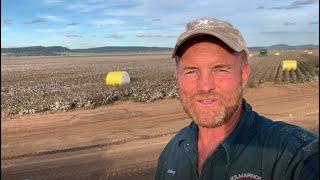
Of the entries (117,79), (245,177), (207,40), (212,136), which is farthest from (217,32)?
(117,79)

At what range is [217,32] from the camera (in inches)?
84.5

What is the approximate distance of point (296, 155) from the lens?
1773 mm

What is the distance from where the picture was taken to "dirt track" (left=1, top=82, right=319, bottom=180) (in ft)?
32.2

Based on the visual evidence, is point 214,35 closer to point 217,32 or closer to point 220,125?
point 217,32

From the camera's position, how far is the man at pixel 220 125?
6.23 ft

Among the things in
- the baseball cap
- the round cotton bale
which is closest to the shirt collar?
the baseball cap

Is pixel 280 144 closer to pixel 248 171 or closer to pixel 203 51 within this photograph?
pixel 248 171

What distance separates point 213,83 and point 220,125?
191 mm

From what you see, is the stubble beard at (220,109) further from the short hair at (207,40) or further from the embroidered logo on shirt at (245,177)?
the embroidered logo on shirt at (245,177)

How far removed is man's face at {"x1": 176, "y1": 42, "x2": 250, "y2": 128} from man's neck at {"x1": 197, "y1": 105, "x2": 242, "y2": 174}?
30mm

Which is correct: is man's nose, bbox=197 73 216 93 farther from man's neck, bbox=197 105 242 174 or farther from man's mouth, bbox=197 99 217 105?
man's neck, bbox=197 105 242 174

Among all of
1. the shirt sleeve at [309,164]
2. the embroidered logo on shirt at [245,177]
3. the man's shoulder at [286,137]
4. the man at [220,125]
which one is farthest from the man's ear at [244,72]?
the shirt sleeve at [309,164]

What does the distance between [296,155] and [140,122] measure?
1367cm

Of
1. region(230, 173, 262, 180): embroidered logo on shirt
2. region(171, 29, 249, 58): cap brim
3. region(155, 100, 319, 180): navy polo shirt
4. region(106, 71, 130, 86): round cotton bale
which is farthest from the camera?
region(106, 71, 130, 86): round cotton bale
